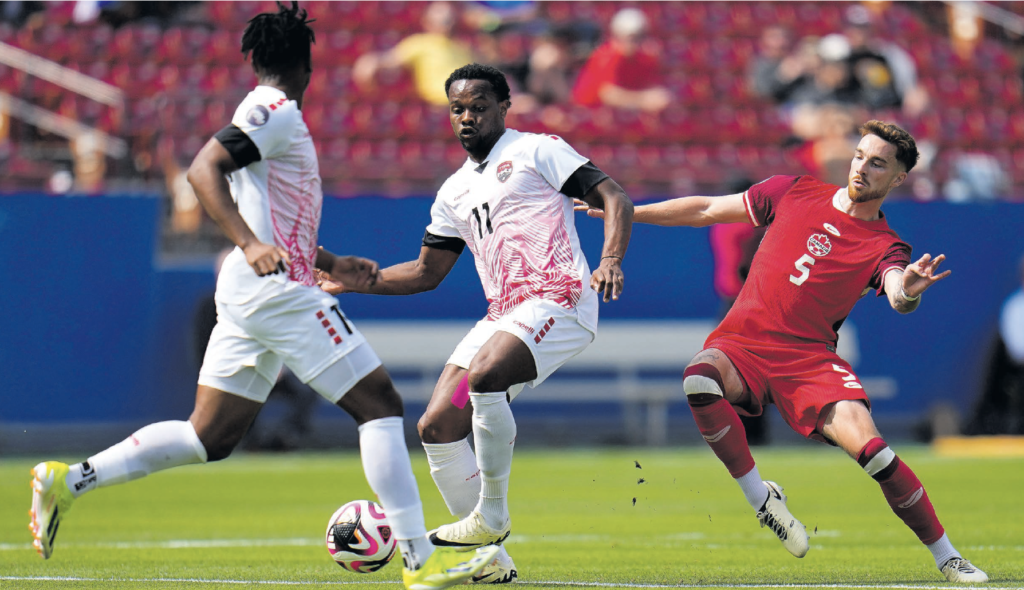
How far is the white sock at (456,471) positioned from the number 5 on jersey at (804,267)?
1827 mm

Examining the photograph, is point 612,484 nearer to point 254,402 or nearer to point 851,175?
point 851,175

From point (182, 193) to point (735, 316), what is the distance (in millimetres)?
9150

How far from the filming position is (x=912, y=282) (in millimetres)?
5793

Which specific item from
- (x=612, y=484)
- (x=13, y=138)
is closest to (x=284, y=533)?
(x=612, y=484)

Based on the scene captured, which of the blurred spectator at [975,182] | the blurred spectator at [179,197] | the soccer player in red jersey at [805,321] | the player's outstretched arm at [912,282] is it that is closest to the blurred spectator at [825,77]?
the blurred spectator at [975,182]

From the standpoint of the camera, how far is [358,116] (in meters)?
16.7

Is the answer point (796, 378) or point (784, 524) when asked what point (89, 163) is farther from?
point (784, 524)

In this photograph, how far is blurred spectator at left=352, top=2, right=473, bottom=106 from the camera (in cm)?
1692

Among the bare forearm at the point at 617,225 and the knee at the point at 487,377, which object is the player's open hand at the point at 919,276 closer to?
the bare forearm at the point at 617,225

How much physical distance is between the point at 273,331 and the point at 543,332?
137cm

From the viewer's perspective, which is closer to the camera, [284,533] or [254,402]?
[254,402]

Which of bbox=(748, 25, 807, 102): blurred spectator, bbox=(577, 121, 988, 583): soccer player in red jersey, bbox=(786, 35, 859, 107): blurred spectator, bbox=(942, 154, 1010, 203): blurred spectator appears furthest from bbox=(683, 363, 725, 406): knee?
bbox=(748, 25, 807, 102): blurred spectator

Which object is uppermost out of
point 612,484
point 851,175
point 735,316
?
point 851,175

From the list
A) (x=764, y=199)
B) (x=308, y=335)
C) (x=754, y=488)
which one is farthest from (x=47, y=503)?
(x=764, y=199)
